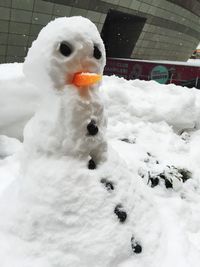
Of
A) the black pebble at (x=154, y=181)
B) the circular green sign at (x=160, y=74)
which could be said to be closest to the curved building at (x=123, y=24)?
the circular green sign at (x=160, y=74)

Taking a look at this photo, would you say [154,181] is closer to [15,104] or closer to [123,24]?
[15,104]

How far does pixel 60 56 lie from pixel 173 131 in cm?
307

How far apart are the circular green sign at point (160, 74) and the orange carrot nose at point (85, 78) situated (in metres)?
8.62

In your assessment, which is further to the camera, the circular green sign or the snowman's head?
the circular green sign

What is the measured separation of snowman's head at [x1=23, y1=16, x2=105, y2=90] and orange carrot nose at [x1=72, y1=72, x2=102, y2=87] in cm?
3

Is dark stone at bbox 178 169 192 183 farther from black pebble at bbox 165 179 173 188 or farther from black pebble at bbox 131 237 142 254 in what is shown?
black pebble at bbox 131 237 142 254

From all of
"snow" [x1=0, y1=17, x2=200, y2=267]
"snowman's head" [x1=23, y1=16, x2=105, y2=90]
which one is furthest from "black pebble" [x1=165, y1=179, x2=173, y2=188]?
"snowman's head" [x1=23, y1=16, x2=105, y2=90]

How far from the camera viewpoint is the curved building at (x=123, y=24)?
14.7 meters

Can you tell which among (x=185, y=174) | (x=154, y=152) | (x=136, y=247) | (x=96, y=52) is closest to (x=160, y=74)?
(x=154, y=152)

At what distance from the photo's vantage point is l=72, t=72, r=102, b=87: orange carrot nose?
6.28 ft

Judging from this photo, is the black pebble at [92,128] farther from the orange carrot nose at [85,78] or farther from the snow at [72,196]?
the orange carrot nose at [85,78]

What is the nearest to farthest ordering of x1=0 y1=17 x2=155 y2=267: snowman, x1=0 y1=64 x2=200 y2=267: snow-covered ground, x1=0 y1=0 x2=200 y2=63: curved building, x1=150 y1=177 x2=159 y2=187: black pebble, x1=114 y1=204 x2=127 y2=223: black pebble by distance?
x1=0 y1=17 x2=155 y2=267: snowman → x1=114 y1=204 x2=127 y2=223: black pebble → x1=0 y1=64 x2=200 y2=267: snow-covered ground → x1=150 y1=177 x2=159 y2=187: black pebble → x1=0 y1=0 x2=200 y2=63: curved building

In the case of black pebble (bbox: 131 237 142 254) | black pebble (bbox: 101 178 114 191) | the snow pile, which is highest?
black pebble (bbox: 101 178 114 191)

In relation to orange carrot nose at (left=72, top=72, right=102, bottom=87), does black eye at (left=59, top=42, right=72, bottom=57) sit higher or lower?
higher
